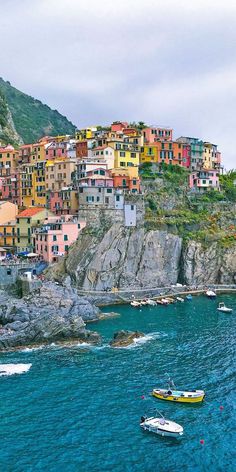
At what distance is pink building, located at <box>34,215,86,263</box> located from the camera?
99.5 metres

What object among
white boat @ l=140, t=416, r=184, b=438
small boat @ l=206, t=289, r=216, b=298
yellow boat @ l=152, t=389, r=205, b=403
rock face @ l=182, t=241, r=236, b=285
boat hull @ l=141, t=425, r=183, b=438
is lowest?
boat hull @ l=141, t=425, r=183, b=438

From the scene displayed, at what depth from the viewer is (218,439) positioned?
44.8 metres

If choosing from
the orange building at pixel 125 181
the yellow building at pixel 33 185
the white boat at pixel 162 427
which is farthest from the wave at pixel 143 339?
the yellow building at pixel 33 185

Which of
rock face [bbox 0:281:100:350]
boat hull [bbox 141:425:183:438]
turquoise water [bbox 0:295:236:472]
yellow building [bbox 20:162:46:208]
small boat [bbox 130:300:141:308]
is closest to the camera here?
turquoise water [bbox 0:295:236:472]

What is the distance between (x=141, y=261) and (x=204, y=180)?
31725mm

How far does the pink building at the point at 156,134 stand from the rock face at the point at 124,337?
62.8 meters

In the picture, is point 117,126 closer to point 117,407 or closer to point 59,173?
point 59,173

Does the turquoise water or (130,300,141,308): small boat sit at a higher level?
(130,300,141,308): small boat

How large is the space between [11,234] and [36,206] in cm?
1054

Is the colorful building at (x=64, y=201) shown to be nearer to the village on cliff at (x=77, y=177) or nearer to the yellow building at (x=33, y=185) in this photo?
the village on cliff at (x=77, y=177)

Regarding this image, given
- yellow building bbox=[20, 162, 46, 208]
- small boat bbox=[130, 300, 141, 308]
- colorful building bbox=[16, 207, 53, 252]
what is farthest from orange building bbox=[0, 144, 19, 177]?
small boat bbox=[130, 300, 141, 308]

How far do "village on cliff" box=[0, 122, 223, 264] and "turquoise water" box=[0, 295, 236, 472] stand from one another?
108 ft

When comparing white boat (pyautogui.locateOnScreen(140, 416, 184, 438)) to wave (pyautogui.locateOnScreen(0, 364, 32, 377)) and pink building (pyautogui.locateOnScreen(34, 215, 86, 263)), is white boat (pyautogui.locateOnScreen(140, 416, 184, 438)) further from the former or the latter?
pink building (pyautogui.locateOnScreen(34, 215, 86, 263))

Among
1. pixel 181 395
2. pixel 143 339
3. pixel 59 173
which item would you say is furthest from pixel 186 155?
pixel 181 395
